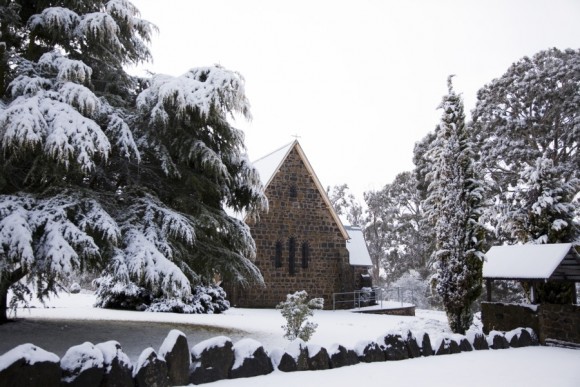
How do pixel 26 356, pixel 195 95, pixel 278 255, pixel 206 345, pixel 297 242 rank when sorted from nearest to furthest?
pixel 26 356 < pixel 206 345 < pixel 195 95 < pixel 278 255 < pixel 297 242

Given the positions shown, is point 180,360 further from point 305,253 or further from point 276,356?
point 305,253

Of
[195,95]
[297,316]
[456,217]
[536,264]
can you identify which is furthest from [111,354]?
[456,217]

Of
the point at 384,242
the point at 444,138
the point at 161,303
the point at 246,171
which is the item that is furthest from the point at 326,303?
the point at 384,242

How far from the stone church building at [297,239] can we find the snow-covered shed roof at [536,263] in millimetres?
10759

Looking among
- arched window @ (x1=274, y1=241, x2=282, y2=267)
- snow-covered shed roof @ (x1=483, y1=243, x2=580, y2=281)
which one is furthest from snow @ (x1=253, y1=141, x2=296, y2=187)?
snow-covered shed roof @ (x1=483, y1=243, x2=580, y2=281)

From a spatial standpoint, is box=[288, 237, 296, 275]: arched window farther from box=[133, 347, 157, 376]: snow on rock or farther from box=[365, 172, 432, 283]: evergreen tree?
box=[133, 347, 157, 376]: snow on rock

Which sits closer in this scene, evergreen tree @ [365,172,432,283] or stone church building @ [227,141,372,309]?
stone church building @ [227,141,372,309]

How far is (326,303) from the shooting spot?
2331cm

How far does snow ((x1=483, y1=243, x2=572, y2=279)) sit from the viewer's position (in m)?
11.5

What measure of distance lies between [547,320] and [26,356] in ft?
38.1

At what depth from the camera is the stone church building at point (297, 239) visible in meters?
22.2

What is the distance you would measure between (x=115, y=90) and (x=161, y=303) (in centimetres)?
836

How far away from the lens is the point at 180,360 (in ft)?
19.9

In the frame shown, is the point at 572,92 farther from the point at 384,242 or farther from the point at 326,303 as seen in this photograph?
the point at 384,242
